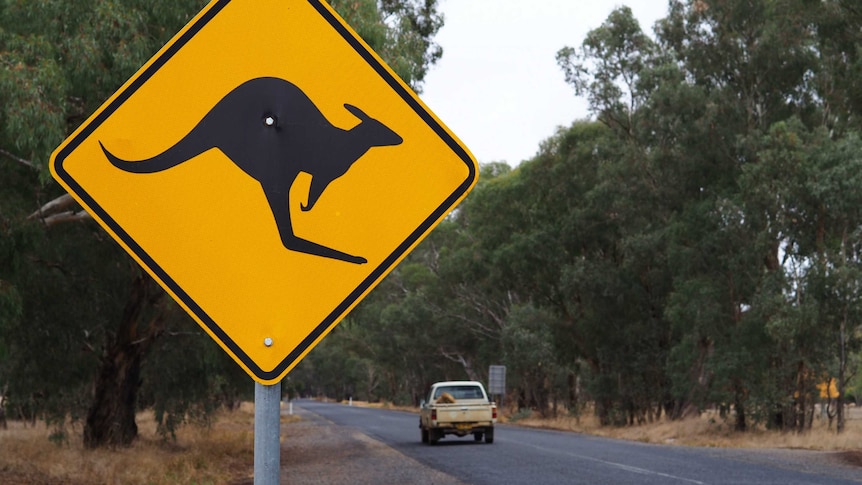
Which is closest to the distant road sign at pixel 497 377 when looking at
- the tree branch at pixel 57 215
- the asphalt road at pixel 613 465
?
the asphalt road at pixel 613 465

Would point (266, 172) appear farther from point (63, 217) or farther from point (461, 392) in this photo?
point (461, 392)

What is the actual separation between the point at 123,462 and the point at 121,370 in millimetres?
3614

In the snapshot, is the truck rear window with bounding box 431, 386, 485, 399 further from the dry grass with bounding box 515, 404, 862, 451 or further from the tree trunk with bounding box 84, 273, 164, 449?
the tree trunk with bounding box 84, 273, 164, 449

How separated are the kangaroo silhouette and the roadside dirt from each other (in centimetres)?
1376

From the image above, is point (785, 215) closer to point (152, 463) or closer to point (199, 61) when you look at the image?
point (152, 463)

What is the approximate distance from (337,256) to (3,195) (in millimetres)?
13269

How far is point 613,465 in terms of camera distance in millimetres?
18984

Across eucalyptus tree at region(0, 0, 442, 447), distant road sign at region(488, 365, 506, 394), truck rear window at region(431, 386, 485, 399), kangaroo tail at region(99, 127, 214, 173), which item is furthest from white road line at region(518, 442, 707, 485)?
distant road sign at region(488, 365, 506, 394)

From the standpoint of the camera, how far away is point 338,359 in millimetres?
119375

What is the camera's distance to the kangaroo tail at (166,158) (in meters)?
2.54

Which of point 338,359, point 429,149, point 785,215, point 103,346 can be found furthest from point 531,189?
point 338,359

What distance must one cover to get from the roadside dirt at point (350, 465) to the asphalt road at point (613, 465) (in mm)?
447

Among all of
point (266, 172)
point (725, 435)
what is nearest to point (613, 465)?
point (725, 435)

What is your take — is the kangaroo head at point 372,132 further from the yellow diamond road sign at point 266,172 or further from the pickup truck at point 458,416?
the pickup truck at point 458,416
